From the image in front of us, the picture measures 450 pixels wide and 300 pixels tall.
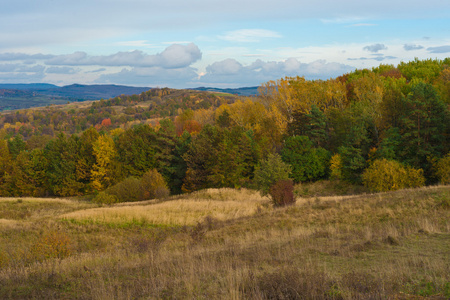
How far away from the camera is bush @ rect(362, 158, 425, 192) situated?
41656 mm

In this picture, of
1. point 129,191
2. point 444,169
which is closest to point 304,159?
point 444,169

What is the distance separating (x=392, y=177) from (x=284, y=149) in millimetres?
21003

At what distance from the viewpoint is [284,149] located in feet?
195

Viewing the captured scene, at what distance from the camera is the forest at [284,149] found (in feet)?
150

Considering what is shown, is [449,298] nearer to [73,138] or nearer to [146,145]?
[146,145]

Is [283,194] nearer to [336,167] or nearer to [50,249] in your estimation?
[50,249]

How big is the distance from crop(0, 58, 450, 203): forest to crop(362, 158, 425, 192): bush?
130 mm

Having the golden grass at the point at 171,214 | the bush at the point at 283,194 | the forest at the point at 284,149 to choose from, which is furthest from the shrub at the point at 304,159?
the bush at the point at 283,194

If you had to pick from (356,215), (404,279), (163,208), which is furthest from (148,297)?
(163,208)

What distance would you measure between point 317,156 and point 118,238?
4358cm

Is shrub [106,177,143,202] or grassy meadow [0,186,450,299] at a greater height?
grassy meadow [0,186,450,299]

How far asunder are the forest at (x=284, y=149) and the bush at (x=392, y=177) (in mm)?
130

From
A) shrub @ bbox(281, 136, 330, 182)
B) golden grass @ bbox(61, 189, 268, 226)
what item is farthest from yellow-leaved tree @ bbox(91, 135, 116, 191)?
golden grass @ bbox(61, 189, 268, 226)

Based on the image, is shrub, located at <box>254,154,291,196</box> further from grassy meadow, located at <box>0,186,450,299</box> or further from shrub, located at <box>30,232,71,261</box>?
shrub, located at <box>30,232,71,261</box>
